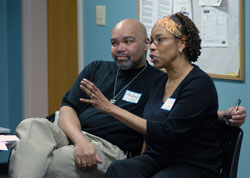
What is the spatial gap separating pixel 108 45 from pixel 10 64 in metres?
1.26

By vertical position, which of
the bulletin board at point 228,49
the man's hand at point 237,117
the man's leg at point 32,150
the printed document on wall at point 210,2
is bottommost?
the man's leg at point 32,150

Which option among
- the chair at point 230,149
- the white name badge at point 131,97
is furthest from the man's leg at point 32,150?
the chair at point 230,149

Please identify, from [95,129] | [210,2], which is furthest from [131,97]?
[210,2]

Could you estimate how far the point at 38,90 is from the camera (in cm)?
473

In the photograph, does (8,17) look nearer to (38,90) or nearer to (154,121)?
(38,90)

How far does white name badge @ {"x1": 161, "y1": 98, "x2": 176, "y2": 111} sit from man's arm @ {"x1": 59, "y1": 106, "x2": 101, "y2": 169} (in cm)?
45

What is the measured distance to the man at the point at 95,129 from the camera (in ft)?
7.11

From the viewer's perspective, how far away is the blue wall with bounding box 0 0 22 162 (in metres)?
4.47

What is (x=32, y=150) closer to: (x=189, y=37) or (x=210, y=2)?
(x=189, y=37)

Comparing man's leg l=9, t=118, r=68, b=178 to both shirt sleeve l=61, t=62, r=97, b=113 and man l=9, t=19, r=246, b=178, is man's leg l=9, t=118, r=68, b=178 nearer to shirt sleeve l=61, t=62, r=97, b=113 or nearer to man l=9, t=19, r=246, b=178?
man l=9, t=19, r=246, b=178

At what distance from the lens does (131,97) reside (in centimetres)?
253

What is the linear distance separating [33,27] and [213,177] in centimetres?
313

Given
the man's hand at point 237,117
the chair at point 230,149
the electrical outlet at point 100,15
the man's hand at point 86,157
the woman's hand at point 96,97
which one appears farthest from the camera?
the electrical outlet at point 100,15

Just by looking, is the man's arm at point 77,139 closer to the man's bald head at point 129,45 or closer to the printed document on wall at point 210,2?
the man's bald head at point 129,45
